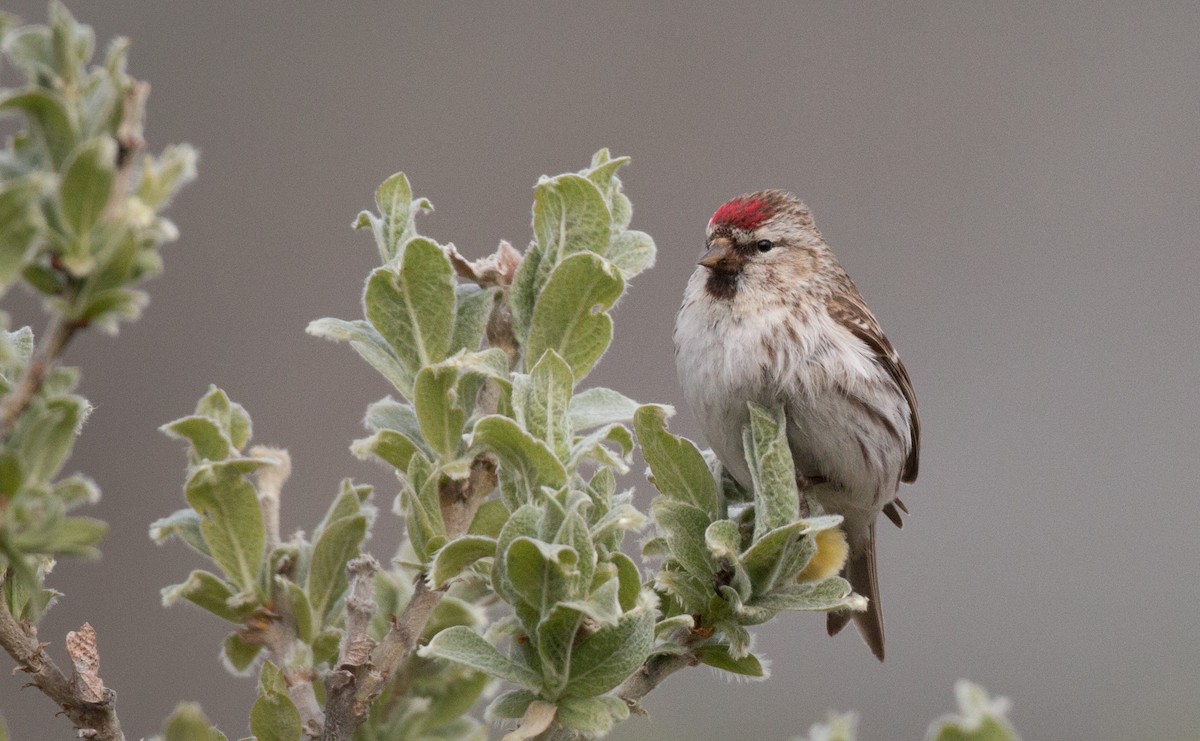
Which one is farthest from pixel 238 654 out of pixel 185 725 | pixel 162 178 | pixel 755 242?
pixel 755 242

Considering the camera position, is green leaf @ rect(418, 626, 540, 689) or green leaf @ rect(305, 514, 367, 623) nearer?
green leaf @ rect(418, 626, 540, 689)

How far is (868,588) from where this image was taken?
2.53 meters

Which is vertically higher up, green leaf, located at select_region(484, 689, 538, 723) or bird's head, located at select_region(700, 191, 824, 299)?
bird's head, located at select_region(700, 191, 824, 299)

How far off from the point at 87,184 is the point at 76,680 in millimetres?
440

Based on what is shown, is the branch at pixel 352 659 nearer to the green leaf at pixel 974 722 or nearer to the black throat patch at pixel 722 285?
the green leaf at pixel 974 722

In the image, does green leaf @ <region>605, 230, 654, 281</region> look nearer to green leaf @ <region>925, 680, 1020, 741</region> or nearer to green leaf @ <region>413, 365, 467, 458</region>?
green leaf @ <region>413, 365, 467, 458</region>

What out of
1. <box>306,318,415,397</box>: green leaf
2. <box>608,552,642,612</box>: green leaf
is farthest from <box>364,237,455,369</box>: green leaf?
<box>608,552,642,612</box>: green leaf

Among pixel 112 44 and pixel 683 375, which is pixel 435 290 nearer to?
pixel 112 44

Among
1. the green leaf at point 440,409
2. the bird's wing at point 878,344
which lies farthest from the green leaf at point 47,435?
the bird's wing at point 878,344

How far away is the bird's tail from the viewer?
2.27 metres

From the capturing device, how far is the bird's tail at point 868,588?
2270 millimetres

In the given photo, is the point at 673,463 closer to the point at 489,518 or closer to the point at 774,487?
the point at 774,487

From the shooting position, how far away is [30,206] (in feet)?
2.12

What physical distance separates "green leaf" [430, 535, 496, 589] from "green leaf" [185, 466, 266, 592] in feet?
0.60
